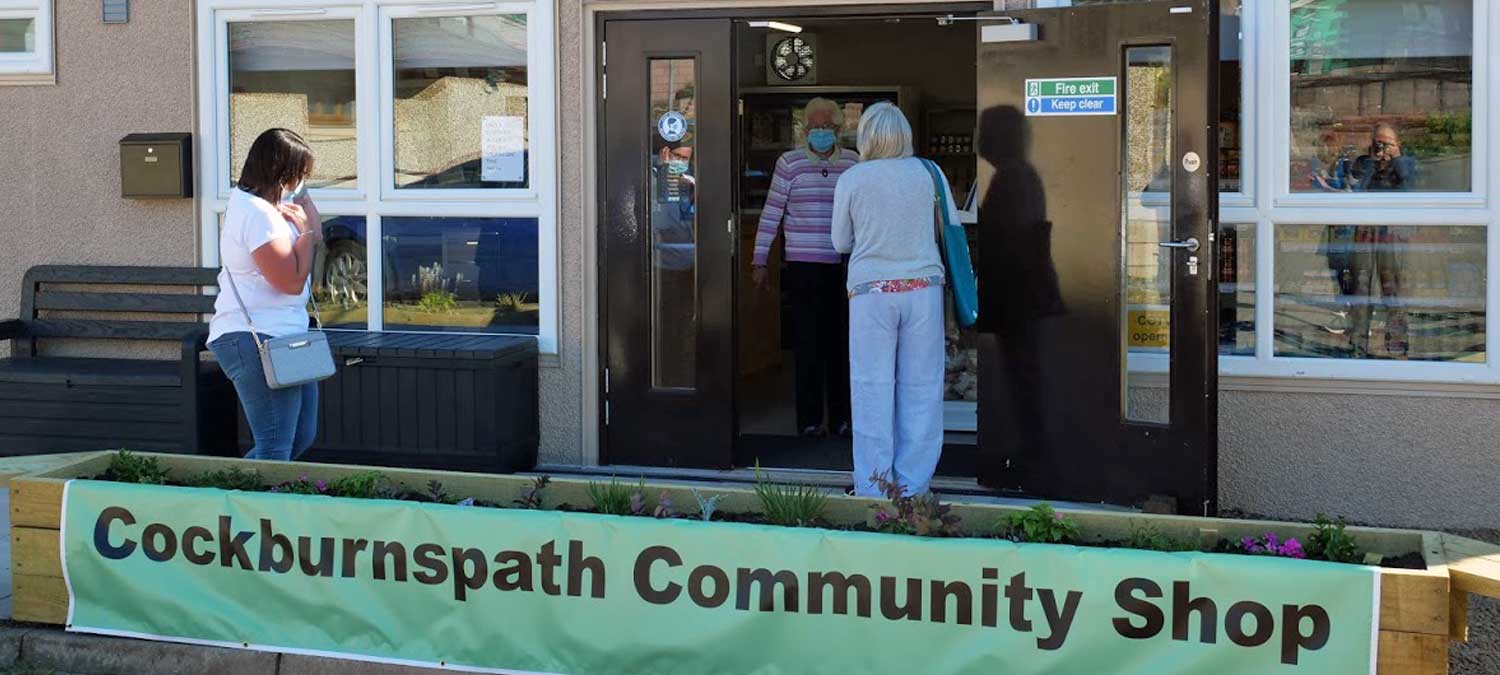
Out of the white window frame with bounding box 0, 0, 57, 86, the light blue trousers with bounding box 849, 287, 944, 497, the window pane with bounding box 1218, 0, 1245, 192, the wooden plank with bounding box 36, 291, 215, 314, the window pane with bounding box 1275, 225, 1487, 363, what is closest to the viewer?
the light blue trousers with bounding box 849, 287, 944, 497

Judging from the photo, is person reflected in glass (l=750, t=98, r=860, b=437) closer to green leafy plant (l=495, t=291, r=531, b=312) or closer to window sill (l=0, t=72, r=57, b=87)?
green leafy plant (l=495, t=291, r=531, b=312)

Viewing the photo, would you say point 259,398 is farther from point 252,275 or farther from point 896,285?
point 896,285

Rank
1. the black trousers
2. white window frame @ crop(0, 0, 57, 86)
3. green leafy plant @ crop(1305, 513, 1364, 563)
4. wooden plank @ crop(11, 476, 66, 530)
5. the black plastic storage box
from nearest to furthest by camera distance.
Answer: green leafy plant @ crop(1305, 513, 1364, 563) → wooden plank @ crop(11, 476, 66, 530) → the black plastic storage box → white window frame @ crop(0, 0, 57, 86) → the black trousers

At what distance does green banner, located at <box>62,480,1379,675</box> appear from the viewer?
12.9ft

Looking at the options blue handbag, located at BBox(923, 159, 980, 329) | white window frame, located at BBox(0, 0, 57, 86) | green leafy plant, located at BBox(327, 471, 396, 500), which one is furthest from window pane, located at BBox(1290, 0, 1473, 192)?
white window frame, located at BBox(0, 0, 57, 86)

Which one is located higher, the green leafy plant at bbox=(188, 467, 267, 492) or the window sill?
the window sill

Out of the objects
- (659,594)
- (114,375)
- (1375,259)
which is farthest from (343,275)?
(1375,259)

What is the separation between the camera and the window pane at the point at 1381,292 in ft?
21.6

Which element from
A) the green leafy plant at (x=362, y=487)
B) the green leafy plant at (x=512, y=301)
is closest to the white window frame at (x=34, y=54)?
the green leafy plant at (x=512, y=301)

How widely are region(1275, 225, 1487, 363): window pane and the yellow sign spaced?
2.08 ft

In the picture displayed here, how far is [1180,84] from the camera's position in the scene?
6.22 meters

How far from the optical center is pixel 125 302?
7.88m

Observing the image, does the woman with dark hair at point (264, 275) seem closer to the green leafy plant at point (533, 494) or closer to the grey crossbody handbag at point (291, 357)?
the grey crossbody handbag at point (291, 357)

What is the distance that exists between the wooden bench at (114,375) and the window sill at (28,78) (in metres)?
0.94
